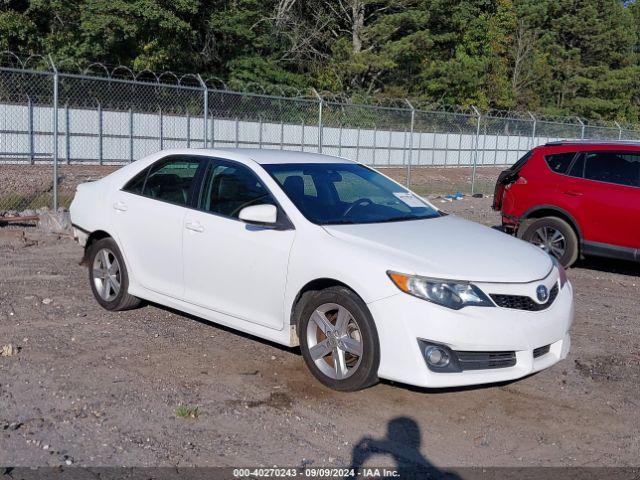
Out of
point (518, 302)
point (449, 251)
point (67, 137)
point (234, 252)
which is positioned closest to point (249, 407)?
point (234, 252)

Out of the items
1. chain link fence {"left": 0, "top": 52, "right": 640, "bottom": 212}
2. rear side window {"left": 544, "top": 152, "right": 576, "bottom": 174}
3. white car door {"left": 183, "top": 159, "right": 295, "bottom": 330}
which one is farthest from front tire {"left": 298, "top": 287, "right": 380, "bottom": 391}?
chain link fence {"left": 0, "top": 52, "right": 640, "bottom": 212}

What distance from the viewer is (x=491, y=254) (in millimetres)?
5105

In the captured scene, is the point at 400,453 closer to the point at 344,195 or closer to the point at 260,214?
the point at 260,214

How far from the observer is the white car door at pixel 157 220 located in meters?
6.07

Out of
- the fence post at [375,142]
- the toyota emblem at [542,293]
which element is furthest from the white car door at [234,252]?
the fence post at [375,142]

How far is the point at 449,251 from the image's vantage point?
502 cm

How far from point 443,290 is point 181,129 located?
17.1m

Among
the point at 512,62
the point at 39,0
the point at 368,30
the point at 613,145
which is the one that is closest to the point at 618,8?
the point at 512,62

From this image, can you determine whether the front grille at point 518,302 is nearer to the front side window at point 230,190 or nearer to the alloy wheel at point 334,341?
the alloy wheel at point 334,341

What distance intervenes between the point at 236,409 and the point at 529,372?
6.07ft

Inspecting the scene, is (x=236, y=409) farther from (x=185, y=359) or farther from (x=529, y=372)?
(x=529, y=372)

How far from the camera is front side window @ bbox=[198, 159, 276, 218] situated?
571 centimetres

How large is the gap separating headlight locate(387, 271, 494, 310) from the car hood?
1.7 inches

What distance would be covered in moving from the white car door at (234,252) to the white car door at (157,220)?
0.52 feet
